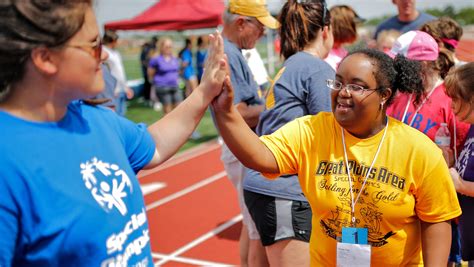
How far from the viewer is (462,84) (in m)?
2.84

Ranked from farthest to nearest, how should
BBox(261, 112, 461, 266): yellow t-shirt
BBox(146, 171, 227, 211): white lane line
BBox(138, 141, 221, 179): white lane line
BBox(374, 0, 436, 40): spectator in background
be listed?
1. BBox(138, 141, 221, 179): white lane line
2. BBox(146, 171, 227, 211): white lane line
3. BBox(374, 0, 436, 40): spectator in background
4. BBox(261, 112, 461, 266): yellow t-shirt

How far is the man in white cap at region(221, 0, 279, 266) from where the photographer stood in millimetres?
3572

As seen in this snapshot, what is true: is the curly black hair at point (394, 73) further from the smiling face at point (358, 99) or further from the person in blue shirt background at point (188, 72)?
the person in blue shirt background at point (188, 72)

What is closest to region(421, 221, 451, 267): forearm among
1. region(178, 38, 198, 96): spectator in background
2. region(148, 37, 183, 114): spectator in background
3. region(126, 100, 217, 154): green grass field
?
region(126, 100, 217, 154): green grass field

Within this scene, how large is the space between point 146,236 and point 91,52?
0.58 metres

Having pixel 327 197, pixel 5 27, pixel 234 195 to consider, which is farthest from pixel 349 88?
pixel 234 195

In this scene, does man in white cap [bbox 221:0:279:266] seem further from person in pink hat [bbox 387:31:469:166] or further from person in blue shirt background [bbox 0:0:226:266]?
person in blue shirt background [bbox 0:0:226:266]

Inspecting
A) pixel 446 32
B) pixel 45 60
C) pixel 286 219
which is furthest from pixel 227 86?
pixel 446 32

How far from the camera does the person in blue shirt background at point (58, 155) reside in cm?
134

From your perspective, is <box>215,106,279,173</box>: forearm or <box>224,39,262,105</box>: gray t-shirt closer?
<box>215,106,279,173</box>: forearm

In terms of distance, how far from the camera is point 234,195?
283 inches

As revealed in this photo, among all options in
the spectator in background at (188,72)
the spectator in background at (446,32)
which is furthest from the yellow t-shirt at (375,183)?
the spectator in background at (188,72)

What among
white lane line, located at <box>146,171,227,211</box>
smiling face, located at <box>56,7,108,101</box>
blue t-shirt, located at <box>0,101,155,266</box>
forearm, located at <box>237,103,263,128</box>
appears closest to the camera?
blue t-shirt, located at <box>0,101,155,266</box>

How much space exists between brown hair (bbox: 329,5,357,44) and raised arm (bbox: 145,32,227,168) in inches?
118
